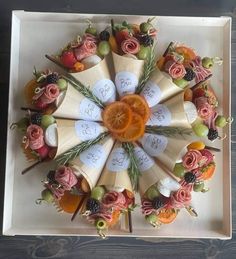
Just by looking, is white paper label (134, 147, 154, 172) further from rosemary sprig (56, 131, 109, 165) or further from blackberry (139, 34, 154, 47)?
blackberry (139, 34, 154, 47)

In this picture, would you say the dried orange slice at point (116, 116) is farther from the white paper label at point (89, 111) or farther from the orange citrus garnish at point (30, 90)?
the orange citrus garnish at point (30, 90)

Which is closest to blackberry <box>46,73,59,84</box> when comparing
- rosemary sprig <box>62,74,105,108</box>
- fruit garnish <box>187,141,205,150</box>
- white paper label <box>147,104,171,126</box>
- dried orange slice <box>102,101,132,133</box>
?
rosemary sprig <box>62,74,105,108</box>

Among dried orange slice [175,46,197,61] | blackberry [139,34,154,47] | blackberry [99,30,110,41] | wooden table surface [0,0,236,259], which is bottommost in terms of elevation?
wooden table surface [0,0,236,259]

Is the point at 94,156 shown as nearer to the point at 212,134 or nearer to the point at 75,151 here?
the point at 75,151

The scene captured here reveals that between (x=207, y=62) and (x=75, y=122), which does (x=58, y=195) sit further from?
(x=207, y=62)

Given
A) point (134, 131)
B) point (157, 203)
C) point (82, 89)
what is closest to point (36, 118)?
point (82, 89)

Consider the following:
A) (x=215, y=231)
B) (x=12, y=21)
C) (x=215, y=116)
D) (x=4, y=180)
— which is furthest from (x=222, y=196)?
(x=12, y=21)
